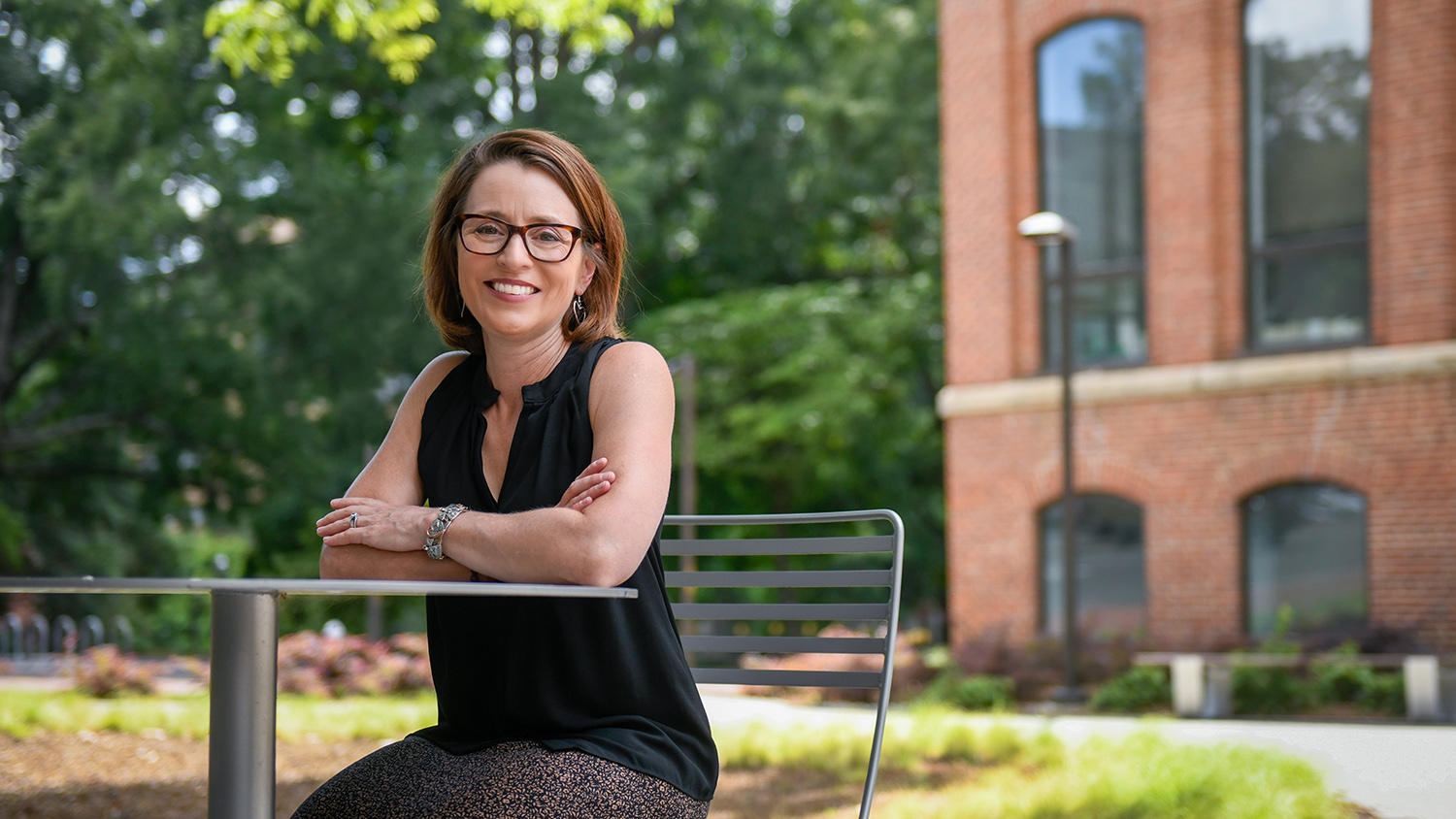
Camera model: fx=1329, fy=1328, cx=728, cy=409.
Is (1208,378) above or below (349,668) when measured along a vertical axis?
above

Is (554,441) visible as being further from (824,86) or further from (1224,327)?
(824,86)

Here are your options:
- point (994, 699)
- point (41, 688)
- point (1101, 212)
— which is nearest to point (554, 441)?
point (41, 688)

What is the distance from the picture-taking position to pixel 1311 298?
45.7ft

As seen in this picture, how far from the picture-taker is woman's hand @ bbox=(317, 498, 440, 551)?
2.11m

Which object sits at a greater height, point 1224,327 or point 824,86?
point 824,86

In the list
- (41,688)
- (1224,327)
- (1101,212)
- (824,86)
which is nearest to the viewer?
(41,688)

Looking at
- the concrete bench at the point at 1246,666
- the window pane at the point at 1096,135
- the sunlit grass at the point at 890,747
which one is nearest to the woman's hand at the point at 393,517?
the sunlit grass at the point at 890,747

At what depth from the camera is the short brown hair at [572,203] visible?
7.23 ft

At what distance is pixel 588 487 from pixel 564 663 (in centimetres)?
27

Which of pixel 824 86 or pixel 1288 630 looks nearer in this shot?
pixel 1288 630

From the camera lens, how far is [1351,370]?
13.3 metres

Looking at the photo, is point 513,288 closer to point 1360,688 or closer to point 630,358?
point 630,358

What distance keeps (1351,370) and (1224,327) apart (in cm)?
146

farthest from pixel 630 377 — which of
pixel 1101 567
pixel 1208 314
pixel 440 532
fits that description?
pixel 1101 567
